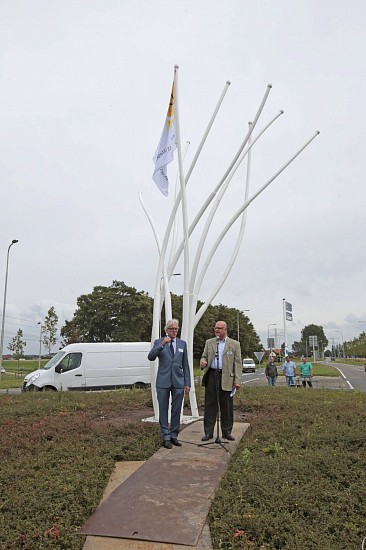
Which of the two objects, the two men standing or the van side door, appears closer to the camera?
the two men standing

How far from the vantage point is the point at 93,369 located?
19312mm

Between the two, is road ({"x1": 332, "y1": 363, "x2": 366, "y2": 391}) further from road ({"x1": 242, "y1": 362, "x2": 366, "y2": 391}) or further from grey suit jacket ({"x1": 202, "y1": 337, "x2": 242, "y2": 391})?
grey suit jacket ({"x1": 202, "y1": 337, "x2": 242, "y2": 391})

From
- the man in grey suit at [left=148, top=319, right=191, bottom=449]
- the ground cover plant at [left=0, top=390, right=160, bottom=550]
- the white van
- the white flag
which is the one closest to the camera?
the ground cover plant at [left=0, top=390, right=160, bottom=550]

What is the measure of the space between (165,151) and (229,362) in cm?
467

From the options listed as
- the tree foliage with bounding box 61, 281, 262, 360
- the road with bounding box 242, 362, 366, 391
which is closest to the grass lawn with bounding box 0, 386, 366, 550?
the road with bounding box 242, 362, 366, 391

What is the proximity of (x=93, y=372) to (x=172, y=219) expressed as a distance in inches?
438

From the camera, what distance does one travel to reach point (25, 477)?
5512 millimetres

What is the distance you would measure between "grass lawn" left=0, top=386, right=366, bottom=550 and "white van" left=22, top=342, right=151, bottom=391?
31.1 feet

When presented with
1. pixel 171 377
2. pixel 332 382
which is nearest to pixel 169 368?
pixel 171 377

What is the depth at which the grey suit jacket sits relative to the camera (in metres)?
7.23

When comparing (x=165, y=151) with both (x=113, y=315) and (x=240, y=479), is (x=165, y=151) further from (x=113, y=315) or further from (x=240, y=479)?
(x=113, y=315)

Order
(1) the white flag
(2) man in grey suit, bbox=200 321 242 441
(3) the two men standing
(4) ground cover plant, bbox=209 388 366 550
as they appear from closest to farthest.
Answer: (4) ground cover plant, bbox=209 388 366 550
(3) the two men standing
(2) man in grey suit, bbox=200 321 242 441
(1) the white flag

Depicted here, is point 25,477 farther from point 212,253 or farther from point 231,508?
point 212,253

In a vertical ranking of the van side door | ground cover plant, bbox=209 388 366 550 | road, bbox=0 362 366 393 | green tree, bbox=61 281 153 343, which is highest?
green tree, bbox=61 281 153 343
